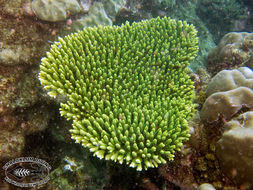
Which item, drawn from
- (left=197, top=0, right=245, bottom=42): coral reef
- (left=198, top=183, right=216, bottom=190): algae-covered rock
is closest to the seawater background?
(left=198, top=183, right=216, bottom=190): algae-covered rock

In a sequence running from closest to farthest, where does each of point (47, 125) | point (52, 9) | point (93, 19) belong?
1. point (47, 125)
2. point (52, 9)
3. point (93, 19)

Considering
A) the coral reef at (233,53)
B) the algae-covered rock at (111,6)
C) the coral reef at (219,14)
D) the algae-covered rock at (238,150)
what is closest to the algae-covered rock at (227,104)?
the algae-covered rock at (238,150)

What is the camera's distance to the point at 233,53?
5941mm

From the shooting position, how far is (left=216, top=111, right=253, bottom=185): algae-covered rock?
2609 mm

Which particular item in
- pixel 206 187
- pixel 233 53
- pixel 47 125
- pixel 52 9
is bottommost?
pixel 206 187

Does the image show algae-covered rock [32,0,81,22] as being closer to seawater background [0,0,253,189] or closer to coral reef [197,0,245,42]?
seawater background [0,0,253,189]

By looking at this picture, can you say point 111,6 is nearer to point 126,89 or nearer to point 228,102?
point 126,89

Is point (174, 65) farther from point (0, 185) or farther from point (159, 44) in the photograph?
point (0, 185)

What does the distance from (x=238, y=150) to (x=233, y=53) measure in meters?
4.38

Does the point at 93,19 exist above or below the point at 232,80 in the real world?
above

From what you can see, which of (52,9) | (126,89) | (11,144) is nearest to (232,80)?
(126,89)

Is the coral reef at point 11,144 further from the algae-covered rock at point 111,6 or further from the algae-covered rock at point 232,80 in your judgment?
the algae-covered rock at point 111,6

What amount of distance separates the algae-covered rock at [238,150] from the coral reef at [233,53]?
353 cm

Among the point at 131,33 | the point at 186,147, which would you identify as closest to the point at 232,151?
the point at 186,147
